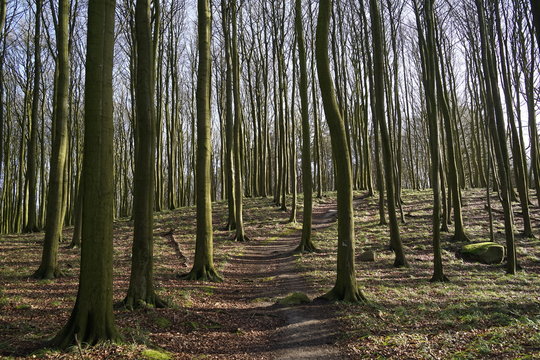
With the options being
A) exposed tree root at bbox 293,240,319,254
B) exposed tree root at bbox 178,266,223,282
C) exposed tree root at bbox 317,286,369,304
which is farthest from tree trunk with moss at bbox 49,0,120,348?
exposed tree root at bbox 293,240,319,254

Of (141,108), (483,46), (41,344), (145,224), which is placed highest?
(483,46)

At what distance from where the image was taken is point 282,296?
7.59 m

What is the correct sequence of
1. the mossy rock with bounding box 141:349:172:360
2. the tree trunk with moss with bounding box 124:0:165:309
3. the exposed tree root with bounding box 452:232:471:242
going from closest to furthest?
the mossy rock with bounding box 141:349:172:360 → the tree trunk with moss with bounding box 124:0:165:309 → the exposed tree root with bounding box 452:232:471:242

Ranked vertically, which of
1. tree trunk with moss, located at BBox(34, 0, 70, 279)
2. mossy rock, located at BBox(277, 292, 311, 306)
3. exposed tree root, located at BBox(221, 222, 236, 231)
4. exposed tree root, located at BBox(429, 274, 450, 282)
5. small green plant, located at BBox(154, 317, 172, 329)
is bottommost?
exposed tree root, located at BBox(429, 274, 450, 282)

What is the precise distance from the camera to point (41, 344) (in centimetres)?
432

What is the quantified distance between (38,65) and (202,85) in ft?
35.0

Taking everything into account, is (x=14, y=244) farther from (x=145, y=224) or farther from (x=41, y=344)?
(x=41, y=344)

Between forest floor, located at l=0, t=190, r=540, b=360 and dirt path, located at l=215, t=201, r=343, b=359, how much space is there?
28 mm

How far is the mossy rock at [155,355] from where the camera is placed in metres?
4.16

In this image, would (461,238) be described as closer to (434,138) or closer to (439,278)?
(439,278)

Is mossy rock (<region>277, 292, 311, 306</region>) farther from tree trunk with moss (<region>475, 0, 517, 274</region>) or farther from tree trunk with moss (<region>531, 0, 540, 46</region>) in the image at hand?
tree trunk with moss (<region>475, 0, 517, 274</region>)

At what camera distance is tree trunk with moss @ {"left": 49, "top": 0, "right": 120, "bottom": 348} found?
4.37 meters

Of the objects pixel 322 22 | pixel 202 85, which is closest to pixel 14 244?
pixel 202 85

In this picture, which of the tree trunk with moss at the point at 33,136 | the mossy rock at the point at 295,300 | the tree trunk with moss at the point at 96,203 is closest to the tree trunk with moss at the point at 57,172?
the tree trunk with moss at the point at 96,203
